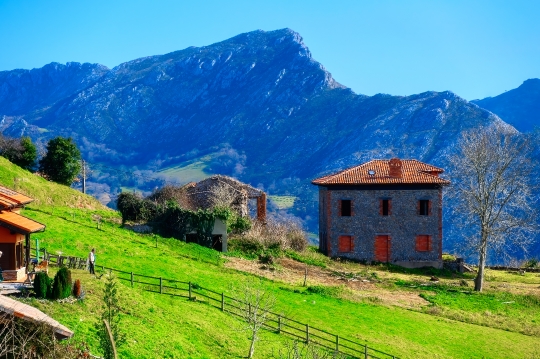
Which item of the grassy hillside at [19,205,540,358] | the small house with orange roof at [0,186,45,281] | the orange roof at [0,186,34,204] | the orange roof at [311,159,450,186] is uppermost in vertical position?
the orange roof at [311,159,450,186]

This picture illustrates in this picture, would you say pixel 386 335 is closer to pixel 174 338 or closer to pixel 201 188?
pixel 174 338

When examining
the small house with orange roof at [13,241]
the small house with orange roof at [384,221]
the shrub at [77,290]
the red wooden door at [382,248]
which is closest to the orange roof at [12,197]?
the small house with orange roof at [13,241]

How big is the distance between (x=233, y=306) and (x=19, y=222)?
1092 cm

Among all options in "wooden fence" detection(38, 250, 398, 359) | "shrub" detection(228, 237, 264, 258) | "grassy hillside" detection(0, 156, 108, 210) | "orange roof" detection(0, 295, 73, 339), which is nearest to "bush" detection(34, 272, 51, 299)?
"orange roof" detection(0, 295, 73, 339)

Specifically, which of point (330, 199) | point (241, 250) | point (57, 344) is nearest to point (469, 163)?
point (330, 199)

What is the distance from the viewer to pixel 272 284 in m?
44.0

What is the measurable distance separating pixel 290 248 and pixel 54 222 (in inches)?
819

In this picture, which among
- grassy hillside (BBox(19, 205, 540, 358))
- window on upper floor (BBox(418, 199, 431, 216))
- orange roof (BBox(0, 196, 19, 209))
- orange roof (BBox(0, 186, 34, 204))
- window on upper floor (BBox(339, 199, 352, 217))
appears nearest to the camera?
orange roof (BBox(0, 196, 19, 209))

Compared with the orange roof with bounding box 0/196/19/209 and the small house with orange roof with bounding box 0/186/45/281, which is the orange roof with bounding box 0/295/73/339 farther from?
the orange roof with bounding box 0/196/19/209

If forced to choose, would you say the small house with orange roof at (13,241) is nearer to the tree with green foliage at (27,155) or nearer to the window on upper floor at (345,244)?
the window on upper floor at (345,244)

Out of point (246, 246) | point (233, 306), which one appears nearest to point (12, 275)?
point (233, 306)

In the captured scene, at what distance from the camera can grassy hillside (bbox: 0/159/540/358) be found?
28.5 metres

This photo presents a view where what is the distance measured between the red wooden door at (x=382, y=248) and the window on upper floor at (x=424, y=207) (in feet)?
12.6

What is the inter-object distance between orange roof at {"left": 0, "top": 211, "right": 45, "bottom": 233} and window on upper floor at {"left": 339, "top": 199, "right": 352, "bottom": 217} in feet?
109
